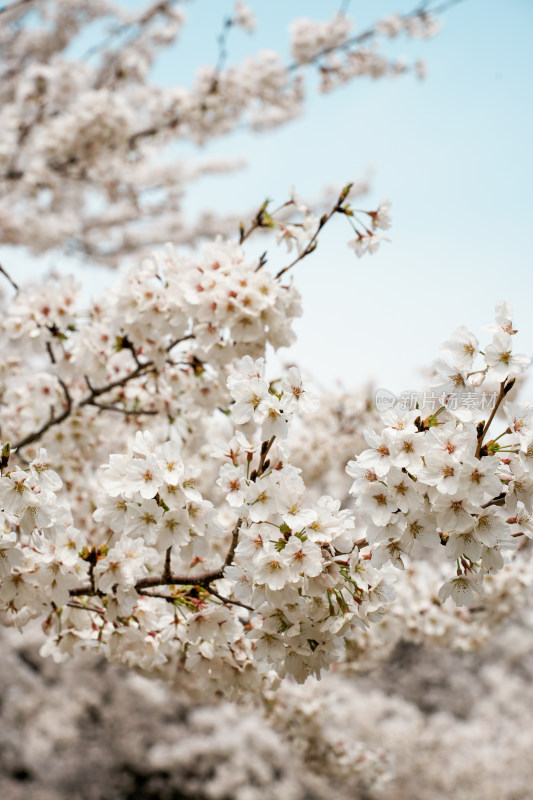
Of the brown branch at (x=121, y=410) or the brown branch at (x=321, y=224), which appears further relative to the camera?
Answer: the brown branch at (x=121, y=410)

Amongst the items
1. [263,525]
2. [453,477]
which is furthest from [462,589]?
[263,525]

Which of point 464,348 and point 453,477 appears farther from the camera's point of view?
point 464,348

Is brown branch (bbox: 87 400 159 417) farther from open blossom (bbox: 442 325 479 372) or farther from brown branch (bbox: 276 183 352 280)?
open blossom (bbox: 442 325 479 372)

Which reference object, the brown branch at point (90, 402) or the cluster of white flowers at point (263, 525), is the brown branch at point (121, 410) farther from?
the cluster of white flowers at point (263, 525)

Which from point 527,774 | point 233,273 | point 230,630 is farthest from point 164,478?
point 527,774

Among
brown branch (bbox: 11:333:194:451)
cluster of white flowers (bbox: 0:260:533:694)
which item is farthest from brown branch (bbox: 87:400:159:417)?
cluster of white flowers (bbox: 0:260:533:694)

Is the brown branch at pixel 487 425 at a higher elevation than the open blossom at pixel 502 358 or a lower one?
lower

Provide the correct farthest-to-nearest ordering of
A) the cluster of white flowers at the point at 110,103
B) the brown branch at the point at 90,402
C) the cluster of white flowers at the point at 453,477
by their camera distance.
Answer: the cluster of white flowers at the point at 110,103 → the brown branch at the point at 90,402 → the cluster of white flowers at the point at 453,477

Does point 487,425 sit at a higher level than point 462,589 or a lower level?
higher

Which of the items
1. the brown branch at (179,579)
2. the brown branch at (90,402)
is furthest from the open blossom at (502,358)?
the brown branch at (90,402)

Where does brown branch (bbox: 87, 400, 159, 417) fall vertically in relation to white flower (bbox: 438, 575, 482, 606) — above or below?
above

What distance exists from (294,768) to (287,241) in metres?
9.01

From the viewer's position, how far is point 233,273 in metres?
2.25

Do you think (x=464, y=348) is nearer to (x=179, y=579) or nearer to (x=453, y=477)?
(x=453, y=477)
